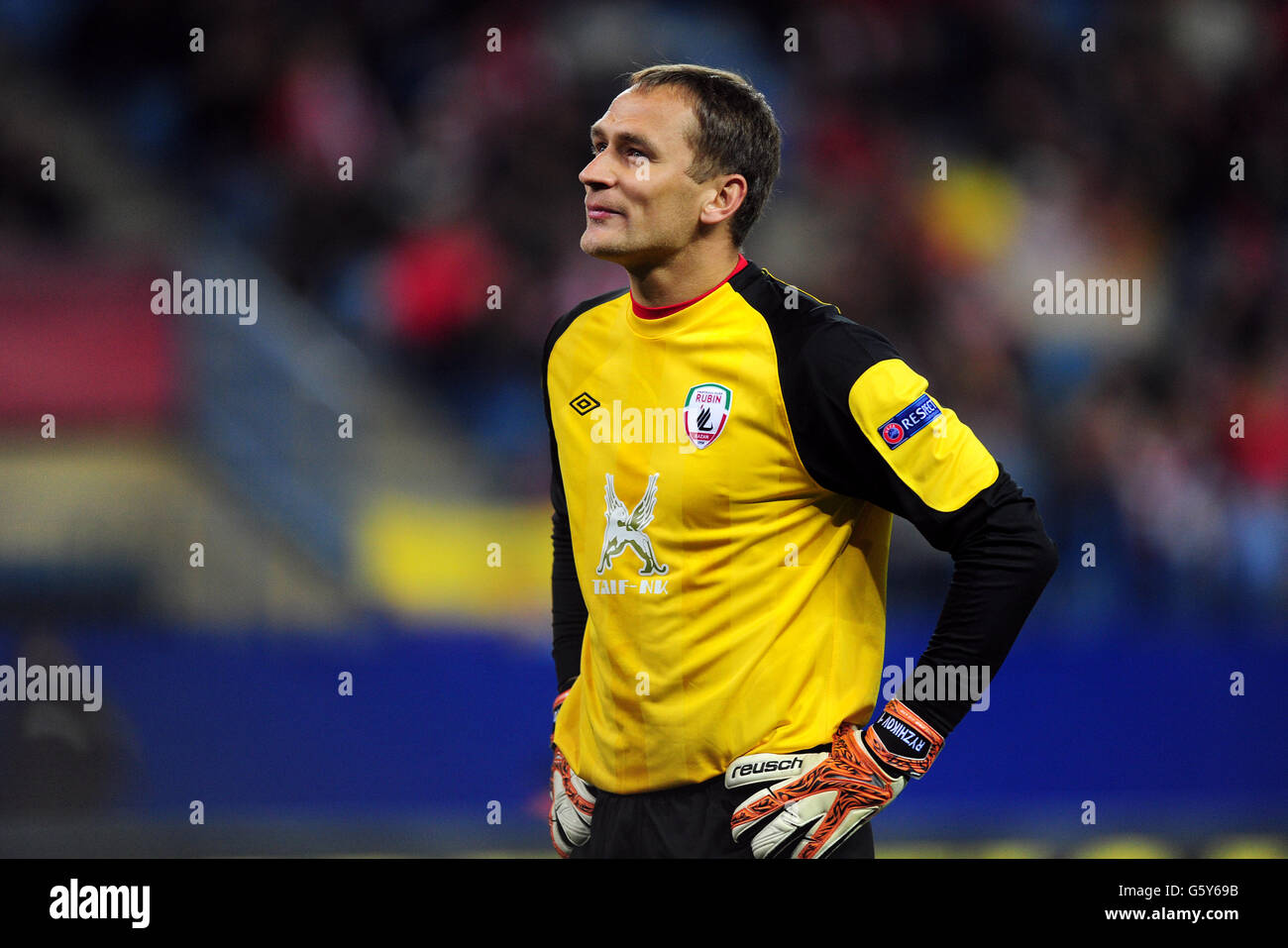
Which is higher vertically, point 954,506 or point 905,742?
point 954,506

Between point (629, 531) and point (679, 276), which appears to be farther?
point (679, 276)

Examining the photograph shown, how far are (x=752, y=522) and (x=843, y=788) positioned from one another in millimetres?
554

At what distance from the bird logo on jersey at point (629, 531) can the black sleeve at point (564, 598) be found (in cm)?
35

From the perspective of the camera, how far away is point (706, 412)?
3.03 metres

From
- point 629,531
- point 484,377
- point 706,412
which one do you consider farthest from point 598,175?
point 484,377

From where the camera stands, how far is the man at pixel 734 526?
2838 millimetres

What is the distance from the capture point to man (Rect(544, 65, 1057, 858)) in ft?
9.31

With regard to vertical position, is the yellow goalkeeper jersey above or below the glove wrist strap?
above

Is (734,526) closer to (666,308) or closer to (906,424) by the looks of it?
(906,424)

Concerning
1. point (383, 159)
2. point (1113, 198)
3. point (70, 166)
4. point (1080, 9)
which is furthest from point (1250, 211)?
point (70, 166)

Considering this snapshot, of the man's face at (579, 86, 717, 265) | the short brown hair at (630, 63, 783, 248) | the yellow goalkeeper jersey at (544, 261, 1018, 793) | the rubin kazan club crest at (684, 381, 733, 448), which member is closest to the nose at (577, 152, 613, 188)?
the man's face at (579, 86, 717, 265)

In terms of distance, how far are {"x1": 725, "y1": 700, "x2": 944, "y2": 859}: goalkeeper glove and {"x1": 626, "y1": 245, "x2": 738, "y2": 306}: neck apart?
0.98 m

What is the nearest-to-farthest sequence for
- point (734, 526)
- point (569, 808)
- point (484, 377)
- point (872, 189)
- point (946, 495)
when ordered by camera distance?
point (946, 495), point (734, 526), point (569, 808), point (484, 377), point (872, 189)

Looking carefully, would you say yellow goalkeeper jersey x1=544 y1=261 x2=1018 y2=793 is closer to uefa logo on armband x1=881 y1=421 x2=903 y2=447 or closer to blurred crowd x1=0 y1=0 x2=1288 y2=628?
uefa logo on armband x1=881 y1=421 x2=903 y2=447
